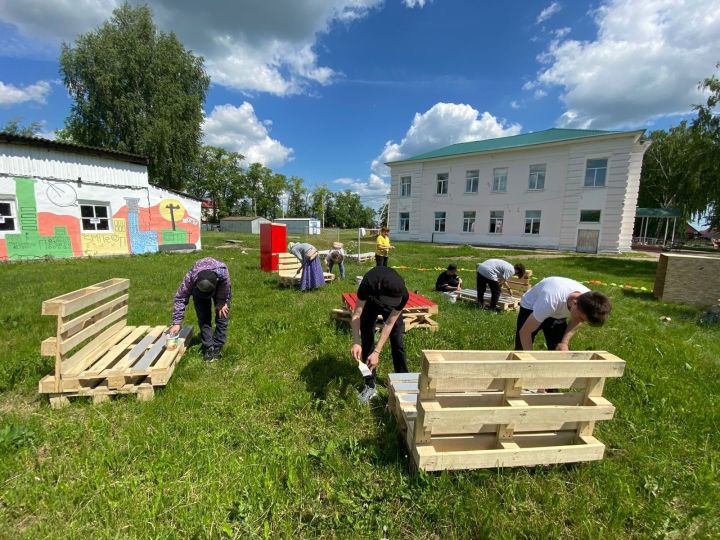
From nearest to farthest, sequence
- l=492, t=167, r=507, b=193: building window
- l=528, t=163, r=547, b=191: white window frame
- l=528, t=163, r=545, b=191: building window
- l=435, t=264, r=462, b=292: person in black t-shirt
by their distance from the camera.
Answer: l=435, t=264, r=462, b=292: person in black t-shirt
l=528, t=163, r=547, b=191: white window frame
l=528, t=163, r=545, b=191: building window
l=492, t=167, r=507, b=193: building window

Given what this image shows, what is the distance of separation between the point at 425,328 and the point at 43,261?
1515 centimetres

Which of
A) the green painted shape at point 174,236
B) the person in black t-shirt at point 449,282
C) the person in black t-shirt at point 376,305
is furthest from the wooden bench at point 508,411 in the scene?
the green painted shape at point 174,236

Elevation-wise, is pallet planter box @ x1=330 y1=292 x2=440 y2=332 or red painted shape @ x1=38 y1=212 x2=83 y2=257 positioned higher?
red painted shape @ x1=38 y1=212 x2=83 y2=257

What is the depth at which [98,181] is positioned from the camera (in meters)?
14.2

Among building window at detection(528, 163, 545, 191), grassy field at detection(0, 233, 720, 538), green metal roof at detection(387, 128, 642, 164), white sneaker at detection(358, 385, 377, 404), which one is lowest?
grassy field at detection(0, 233, 720, 538)

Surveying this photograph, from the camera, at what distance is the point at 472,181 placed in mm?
29359

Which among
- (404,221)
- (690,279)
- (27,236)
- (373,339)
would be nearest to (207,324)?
(373,339)

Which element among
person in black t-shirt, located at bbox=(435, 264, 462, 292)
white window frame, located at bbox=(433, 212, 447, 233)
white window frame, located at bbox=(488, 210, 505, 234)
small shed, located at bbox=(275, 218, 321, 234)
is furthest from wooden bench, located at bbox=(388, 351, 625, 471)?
small shed, located at bbox=(275, 218, 321, 234)

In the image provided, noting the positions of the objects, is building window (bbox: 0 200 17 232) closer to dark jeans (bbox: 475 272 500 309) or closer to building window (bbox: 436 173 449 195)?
dark jeans (bbox: 475 272 500 309)

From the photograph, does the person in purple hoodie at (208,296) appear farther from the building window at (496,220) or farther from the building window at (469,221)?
the building window at (469,221)

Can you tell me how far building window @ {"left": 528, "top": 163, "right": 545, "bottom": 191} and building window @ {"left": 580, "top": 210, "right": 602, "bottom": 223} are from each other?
3.52 metres

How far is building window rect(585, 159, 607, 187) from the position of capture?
76.8 ft

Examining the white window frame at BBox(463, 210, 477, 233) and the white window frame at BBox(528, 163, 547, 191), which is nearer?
the white window frame at BBox(528, 163, 547, 191)

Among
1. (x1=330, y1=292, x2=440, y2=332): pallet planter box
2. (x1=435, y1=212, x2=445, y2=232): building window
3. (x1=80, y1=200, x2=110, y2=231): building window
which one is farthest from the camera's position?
(x1=435, y1=212, x2=445, y2=232): building window
